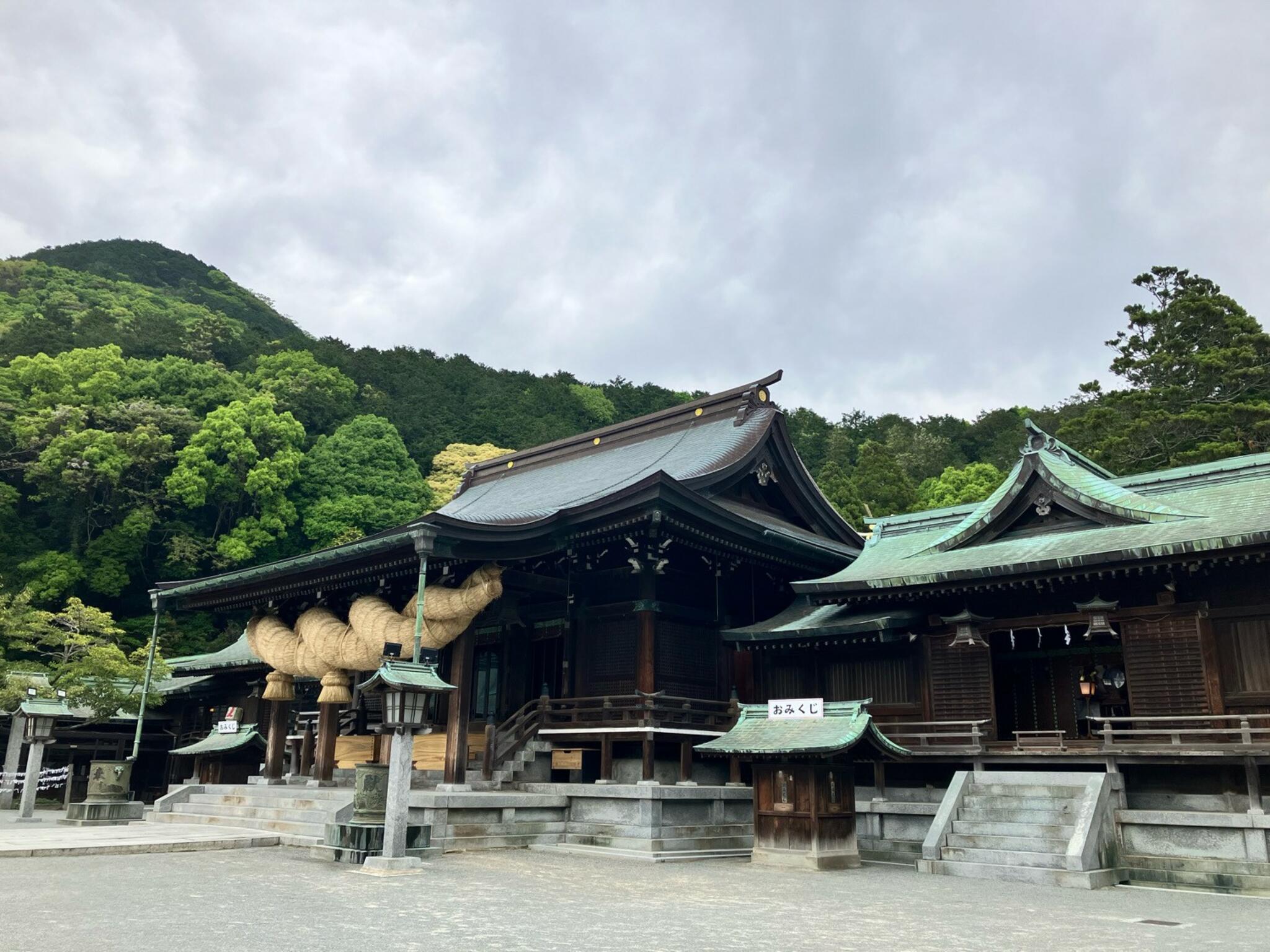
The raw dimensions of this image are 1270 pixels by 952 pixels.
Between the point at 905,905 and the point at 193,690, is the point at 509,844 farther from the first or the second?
the point at 193,690

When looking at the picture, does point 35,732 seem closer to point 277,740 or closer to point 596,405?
point 277,740

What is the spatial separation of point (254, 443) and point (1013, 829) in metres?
45.5

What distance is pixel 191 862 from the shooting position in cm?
1452

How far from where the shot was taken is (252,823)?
19.8m

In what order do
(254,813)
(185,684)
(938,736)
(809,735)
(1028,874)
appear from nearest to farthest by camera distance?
(1028,874) < (809,735) < (938,736) < (254,813) < (185,684)

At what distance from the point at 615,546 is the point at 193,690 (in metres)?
20.0

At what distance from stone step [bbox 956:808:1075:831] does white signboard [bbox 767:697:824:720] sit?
293cm

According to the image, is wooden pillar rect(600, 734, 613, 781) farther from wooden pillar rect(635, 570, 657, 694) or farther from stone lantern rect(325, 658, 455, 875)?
stone lantern rect(325, 658, 455, 875)

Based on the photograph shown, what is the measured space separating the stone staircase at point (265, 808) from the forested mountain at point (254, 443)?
841 centimetres

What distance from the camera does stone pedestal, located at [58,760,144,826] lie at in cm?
2153

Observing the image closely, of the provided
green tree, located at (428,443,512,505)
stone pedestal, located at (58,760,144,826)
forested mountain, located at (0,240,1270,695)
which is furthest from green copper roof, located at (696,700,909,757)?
green tree, located at (428,443,512,505)

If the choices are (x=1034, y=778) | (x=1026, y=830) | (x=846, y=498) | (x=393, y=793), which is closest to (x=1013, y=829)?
(x=1026, y=830)

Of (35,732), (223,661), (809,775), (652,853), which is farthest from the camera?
(223,661)

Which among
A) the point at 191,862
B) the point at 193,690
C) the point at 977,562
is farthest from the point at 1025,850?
the point at 193,690
